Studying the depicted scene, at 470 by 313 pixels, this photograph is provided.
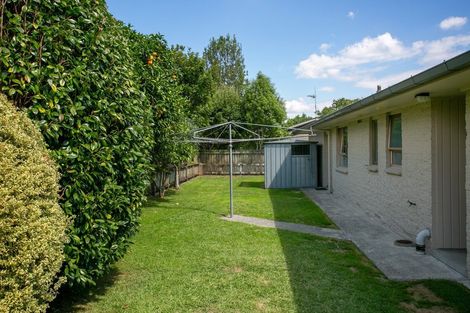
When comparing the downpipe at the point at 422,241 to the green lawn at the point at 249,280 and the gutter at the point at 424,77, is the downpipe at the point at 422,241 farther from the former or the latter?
the gutter at the point at 424,77

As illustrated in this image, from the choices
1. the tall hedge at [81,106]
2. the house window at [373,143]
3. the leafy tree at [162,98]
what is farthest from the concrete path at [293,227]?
the tall hedge at [81,106]

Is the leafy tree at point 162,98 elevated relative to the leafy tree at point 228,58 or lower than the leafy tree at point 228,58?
lower

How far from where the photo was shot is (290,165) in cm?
1784

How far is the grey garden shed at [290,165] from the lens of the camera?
1772 cm

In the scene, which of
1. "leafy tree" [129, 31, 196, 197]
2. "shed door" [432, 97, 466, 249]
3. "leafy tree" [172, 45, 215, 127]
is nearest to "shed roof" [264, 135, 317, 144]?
"leafy tree" [172, 45, 215, 127]

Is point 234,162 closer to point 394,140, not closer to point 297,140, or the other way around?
point 297,140

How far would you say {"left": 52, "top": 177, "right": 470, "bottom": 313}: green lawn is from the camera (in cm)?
438

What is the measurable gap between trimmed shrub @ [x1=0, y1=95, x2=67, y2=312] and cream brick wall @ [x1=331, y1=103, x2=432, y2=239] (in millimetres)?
6060

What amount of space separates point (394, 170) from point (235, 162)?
60.3 feet

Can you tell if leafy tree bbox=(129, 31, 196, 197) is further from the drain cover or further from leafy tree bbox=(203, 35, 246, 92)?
leafy tree bbox=(203, 35, 246, 92)

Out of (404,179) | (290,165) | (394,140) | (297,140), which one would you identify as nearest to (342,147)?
(290,165)

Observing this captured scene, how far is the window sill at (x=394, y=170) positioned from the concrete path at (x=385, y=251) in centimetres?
128

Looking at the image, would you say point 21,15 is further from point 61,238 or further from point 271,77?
point 271,77

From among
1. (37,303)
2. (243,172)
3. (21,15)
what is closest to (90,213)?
(37,303)
